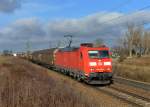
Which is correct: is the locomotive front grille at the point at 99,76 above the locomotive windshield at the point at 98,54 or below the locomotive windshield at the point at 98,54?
below

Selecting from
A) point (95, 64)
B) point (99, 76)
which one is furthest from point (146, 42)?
point (99, 76)

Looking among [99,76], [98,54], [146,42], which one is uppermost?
[146,42]

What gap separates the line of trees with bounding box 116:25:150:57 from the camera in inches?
4774

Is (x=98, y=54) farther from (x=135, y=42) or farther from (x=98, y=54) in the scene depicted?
(x=135, y=42)

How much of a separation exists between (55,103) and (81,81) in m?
21.5

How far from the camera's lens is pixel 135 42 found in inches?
4978

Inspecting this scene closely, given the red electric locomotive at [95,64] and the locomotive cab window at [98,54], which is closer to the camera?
the red electric locomotive at [95,64]

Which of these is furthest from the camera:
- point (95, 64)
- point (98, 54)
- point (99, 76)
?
point (98, 54)

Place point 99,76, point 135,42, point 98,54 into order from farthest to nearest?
point 135,42 → point 98,54 → point 99,76

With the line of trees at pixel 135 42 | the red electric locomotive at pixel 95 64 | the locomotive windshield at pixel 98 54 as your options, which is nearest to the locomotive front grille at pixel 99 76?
the red electric locomotive at pixel 95 64

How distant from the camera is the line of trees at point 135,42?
12125cm

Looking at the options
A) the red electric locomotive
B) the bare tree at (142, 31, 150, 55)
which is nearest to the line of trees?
the bare tree at (142, 31, 150, 55)

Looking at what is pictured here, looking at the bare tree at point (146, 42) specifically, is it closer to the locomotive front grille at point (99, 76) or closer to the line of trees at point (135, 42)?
the line of trees at point (135, 42)

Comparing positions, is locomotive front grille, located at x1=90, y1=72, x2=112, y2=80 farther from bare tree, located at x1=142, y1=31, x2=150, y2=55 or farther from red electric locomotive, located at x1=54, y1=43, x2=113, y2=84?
bare tree, located at x1=142, y1=31, x2=150, y2=55
